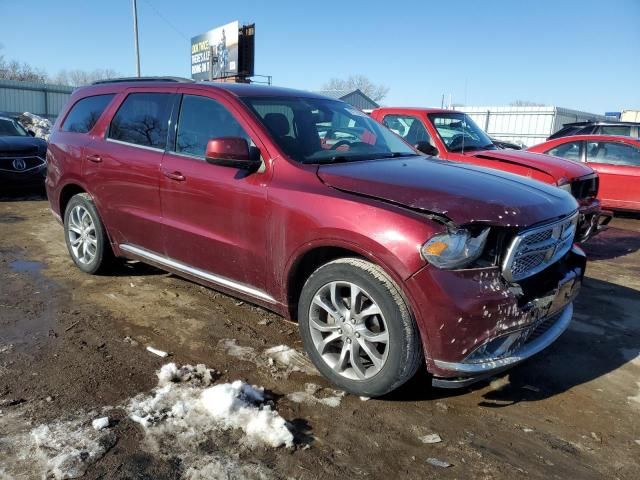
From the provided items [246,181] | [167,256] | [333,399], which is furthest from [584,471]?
[167,256]

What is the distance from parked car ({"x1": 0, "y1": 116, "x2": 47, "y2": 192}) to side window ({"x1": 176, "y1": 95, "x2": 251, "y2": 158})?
274 inches

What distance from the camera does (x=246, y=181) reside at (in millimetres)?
3605

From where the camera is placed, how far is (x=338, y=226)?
10.0 feet

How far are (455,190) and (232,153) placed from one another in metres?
1.44

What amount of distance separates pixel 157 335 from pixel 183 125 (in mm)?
1646

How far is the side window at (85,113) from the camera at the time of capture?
16.5 ft

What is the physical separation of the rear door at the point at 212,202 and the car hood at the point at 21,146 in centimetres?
689

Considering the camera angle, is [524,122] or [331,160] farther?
[524,122]

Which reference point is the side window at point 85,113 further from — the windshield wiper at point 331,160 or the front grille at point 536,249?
the front grille at point 536,249

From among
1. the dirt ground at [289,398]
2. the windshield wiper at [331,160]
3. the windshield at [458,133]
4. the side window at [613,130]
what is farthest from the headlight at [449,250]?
the side window at [613,130]

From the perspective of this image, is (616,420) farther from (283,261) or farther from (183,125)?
(183,125)

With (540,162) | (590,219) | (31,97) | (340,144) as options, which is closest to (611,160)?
(590,219)

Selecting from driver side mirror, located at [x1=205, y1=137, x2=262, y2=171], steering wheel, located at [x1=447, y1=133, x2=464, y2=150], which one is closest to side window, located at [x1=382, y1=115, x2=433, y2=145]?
steering wheel, located at [x1=447, y1=133, x2=464, y2=150]

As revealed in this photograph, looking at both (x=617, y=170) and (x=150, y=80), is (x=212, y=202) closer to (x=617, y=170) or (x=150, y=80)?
(x=150, y=80)
